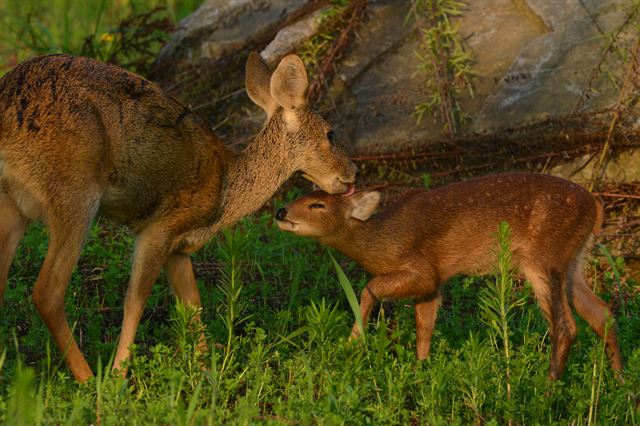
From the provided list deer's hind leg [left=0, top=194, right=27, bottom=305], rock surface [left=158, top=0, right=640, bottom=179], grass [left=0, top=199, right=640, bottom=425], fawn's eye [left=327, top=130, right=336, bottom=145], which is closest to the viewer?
grass [left=0, top=199, right=640, bottom=425]

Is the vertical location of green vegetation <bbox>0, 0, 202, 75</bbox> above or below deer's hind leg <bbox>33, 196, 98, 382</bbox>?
below

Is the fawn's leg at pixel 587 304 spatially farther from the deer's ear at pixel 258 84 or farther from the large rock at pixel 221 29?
the large rock at pixel 221 29

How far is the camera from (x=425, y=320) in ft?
21.1

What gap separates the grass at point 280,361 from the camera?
4.68m

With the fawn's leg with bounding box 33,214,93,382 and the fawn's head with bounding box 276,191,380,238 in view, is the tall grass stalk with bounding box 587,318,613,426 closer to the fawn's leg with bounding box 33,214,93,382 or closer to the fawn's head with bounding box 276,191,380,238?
the fawn's head with bounding box 276,191,380,238

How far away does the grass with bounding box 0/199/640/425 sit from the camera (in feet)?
15.4

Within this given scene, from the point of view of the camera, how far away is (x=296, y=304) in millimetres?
7066

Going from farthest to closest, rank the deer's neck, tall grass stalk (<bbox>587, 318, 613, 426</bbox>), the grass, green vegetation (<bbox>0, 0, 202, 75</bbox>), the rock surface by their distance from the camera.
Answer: green vegetation (<bbox>0, 0, 202, 75</bbox>)
the rock surface
the deer's neck
tall grass stalk (<bbox>587, 318, 613, 426</bbox>)
the grass

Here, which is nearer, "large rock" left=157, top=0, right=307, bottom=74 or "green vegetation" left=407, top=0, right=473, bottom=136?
"green vegetation" left=407, top=0, right=473, bottom=136

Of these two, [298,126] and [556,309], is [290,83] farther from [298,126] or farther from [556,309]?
[556,309]

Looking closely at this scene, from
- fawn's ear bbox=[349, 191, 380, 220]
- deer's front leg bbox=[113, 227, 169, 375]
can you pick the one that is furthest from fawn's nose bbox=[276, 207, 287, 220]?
deer's front leg bbox=[113, 227, 169, 375]

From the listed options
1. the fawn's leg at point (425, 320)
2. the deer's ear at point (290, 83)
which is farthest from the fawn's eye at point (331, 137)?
the fawn's leg at point (425, 320)

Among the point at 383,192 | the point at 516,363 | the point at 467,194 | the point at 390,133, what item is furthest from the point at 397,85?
the point at 516,363

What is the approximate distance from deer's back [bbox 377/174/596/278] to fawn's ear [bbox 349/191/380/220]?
0.48 ft
